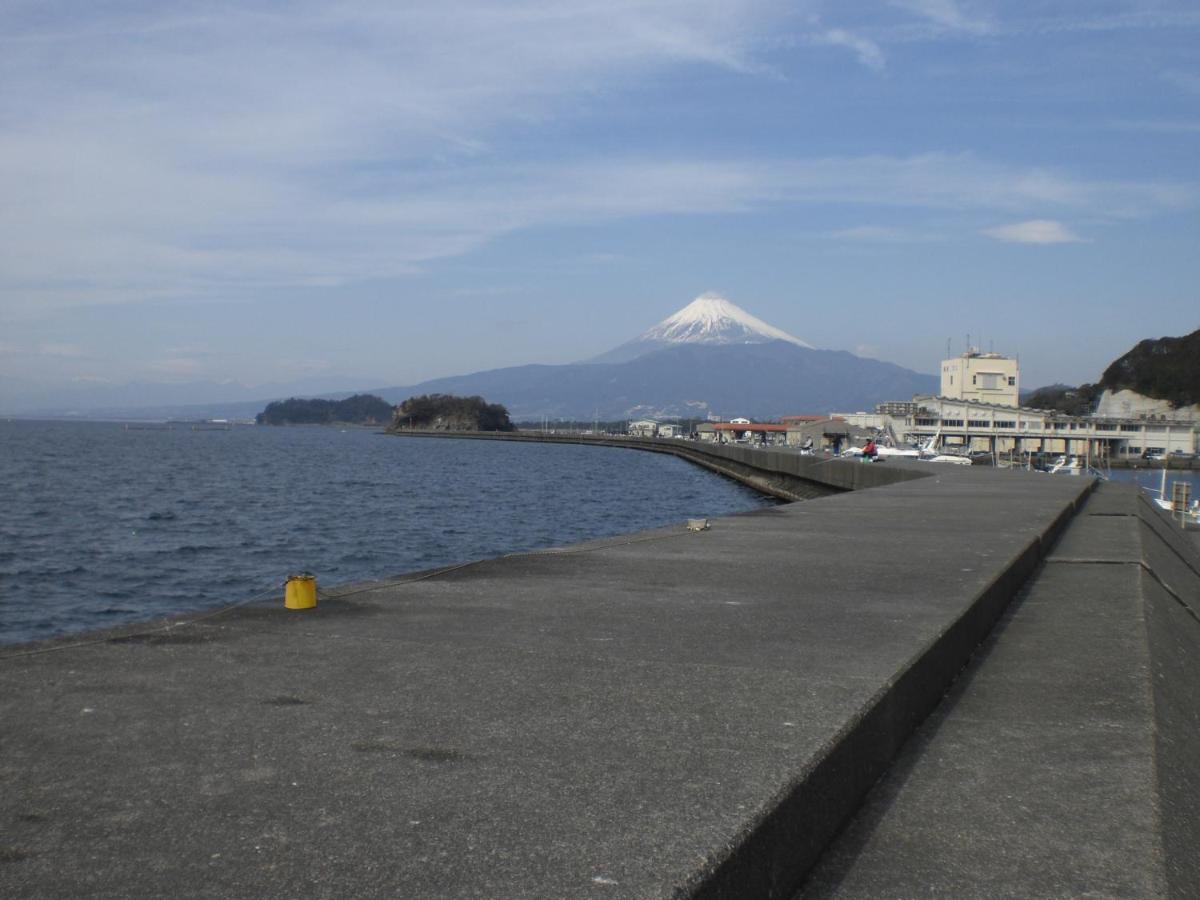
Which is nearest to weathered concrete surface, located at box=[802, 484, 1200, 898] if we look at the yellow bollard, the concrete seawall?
the concrete seawall

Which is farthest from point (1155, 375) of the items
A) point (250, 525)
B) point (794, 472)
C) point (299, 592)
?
point (299, 592)

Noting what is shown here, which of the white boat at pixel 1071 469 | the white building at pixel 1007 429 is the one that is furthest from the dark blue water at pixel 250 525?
the white building at pixel 1007 429

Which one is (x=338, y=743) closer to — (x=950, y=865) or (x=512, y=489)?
(x=950, y=865)

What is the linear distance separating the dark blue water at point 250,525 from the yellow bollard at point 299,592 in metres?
11.2

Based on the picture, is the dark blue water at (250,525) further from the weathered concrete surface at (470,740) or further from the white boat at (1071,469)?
the white boat at (1071,469)

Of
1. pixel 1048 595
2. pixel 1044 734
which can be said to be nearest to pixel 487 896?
pixel 1044 734

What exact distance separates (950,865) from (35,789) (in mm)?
2634

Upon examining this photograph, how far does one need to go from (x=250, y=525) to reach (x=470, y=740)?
2921 centimetres

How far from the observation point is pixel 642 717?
397 cm

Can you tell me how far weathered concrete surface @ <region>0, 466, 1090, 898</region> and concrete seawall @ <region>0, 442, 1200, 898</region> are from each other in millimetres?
11

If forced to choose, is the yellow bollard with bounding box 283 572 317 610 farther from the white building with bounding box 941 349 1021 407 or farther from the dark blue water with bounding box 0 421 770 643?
the white building with bounding box 941 349 1021 407

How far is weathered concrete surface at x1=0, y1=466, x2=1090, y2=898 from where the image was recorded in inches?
107

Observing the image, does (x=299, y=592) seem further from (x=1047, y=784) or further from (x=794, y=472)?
(x=794, y=472)

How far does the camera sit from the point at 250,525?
31.4 metres
